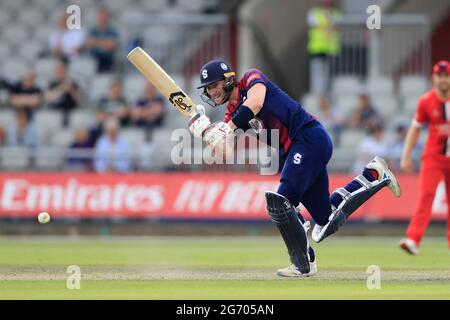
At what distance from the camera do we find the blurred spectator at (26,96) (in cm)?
1950

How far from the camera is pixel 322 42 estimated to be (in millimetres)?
20188

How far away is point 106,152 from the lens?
1845cm

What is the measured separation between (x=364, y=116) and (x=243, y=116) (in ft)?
31.2

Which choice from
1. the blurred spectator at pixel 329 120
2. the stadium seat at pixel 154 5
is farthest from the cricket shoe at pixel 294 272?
the stadium seat at pixel 154 5

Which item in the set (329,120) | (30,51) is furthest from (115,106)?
(329,120)

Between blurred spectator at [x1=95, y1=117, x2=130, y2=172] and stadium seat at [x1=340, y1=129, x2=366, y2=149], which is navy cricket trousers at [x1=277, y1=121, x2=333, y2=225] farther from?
stadium seat at [x1=340, y1=129, x2=366, y2=149]

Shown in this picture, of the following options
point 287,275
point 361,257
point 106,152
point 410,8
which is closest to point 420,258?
point 361,257

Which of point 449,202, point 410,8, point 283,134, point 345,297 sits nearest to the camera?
point 345,297

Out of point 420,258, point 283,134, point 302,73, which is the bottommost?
point 420,258

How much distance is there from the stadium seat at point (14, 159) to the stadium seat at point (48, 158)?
162 mm

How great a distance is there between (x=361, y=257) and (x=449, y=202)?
128 centimetres

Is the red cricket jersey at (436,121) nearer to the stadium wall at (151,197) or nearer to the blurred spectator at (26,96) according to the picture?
the stadium wall at (151,197)

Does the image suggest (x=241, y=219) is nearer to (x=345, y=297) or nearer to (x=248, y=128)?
(x=248, y=128)
